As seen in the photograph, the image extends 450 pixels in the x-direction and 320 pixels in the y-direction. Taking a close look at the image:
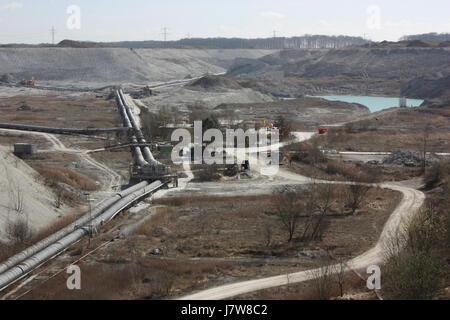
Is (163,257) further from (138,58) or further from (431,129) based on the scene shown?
(138,58)

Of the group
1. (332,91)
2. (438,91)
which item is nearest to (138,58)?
(332,91)

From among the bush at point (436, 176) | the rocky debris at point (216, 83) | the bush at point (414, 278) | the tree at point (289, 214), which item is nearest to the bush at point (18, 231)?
the tree at point (289, 214)

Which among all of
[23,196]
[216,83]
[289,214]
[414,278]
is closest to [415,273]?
[414,278]

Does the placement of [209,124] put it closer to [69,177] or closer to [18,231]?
[69,177]

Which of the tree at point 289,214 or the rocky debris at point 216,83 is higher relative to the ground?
the rocky debris at point 216,83

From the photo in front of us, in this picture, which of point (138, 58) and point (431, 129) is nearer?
point (431, 129)

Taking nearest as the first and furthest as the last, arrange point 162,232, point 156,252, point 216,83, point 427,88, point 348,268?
point 348,268 < point 156,252 < point 162,232 < point 216,83 < point 427,88

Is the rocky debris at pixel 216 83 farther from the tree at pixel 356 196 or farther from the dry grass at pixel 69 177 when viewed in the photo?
the tree at pixel 356 196
